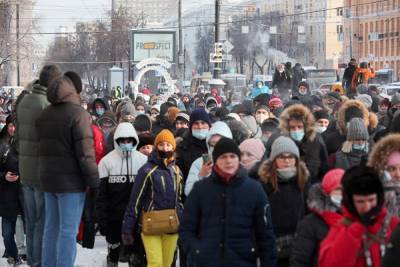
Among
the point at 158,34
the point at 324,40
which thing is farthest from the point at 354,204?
the point at 324,40

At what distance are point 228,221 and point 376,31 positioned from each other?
10939 cm

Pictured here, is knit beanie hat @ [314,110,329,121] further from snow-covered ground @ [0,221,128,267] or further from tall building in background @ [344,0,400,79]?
tall building in background @ [344,0,400,79]

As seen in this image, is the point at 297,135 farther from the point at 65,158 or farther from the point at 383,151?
the point at 383,151

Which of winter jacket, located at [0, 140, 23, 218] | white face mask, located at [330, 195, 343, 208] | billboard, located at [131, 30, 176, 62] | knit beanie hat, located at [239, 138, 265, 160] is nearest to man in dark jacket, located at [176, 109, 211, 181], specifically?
knit beanie hat, located at [239, 138, 265, 160]

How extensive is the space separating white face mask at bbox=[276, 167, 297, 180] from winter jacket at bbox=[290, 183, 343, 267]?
4.71 ft

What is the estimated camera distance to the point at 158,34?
58.8 meters

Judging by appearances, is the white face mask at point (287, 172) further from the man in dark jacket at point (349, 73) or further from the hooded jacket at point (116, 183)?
the man in dark jacket at point (349, 73)

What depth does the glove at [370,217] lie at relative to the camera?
596cm

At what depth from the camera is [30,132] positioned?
10094 millimetres

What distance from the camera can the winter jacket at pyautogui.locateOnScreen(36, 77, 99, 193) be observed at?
30.8 ft

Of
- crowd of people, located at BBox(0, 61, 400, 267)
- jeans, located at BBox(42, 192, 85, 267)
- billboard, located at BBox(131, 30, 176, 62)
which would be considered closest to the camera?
crowd of people, located at BBox(0, 61, 400, 267)

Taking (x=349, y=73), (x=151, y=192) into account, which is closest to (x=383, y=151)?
(x=151, y=192)

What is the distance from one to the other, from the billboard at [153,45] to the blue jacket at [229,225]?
5107 centimetres

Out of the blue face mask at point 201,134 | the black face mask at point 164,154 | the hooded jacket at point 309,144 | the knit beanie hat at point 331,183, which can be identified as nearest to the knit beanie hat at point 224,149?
the knit beanie hat at point 331,183
